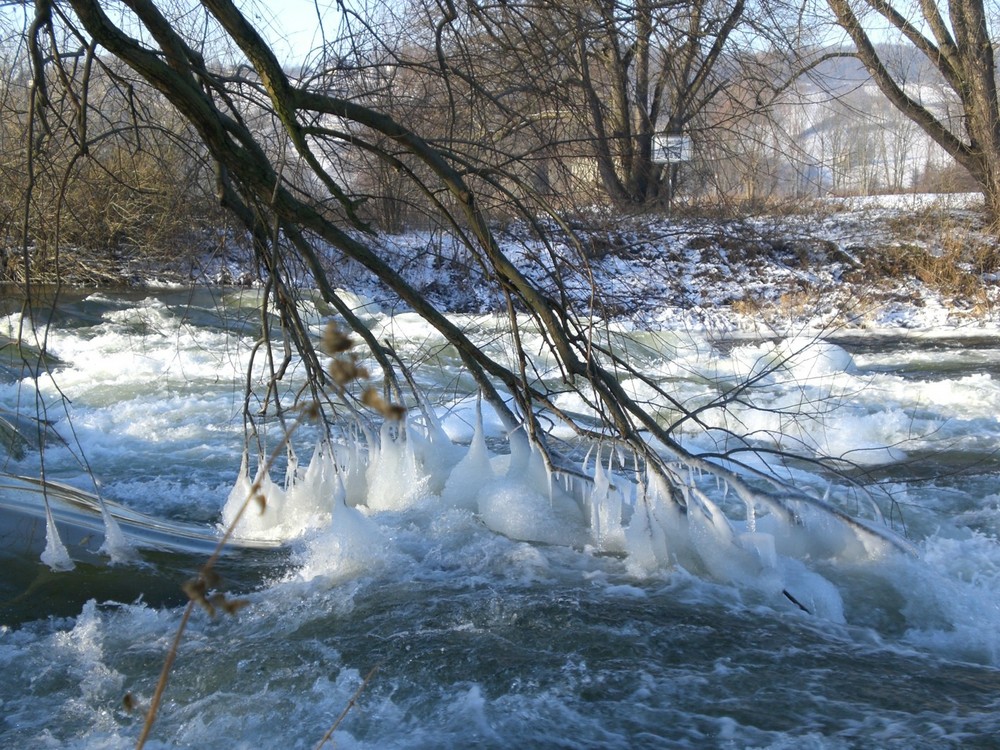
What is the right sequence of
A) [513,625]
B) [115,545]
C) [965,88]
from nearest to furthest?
[513,625] < [115,545] < [965,88]

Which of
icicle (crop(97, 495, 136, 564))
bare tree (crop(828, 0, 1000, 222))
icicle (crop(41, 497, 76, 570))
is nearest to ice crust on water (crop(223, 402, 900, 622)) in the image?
icicle (crop(97, 495, 136, 564))

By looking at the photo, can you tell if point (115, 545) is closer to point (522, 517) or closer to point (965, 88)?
point (522, 517)

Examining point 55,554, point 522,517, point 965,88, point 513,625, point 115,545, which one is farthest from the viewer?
point 965,88

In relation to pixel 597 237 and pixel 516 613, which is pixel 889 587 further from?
pixel 597 237

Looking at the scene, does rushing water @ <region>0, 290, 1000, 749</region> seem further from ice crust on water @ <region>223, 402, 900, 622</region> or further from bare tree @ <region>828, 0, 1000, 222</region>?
bare tree @ <region>828, 0, 1000, 222</region>

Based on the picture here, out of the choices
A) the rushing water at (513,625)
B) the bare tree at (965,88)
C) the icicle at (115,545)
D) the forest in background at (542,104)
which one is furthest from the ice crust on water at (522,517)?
the bare tree at (965,88)

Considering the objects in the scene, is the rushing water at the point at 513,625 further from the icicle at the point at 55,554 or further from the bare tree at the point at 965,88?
the bare tree at the point at 965,88

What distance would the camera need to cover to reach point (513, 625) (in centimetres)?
392

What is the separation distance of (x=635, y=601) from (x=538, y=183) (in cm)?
197

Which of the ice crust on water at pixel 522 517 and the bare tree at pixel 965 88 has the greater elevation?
the bare tree at pixel 965 88

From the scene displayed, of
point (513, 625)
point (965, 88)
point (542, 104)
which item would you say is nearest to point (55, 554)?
point (513, 625)

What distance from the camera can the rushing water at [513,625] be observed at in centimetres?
323

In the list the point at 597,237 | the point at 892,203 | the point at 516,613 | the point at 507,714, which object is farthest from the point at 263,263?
the point at 892,203

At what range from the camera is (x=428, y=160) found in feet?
12.9
